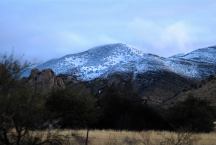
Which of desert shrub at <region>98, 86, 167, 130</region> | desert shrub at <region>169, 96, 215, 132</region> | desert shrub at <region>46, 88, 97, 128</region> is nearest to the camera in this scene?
desert shrub at <region>46, 88, 97, 128</region>

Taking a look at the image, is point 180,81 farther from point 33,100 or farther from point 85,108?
point 33,100

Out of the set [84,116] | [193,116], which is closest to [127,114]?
[84,116]

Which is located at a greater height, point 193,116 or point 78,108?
point 78,108

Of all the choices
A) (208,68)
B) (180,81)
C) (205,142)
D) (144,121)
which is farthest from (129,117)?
(208,68)

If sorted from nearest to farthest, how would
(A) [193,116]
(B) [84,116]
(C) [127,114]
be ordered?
(B) [84,116], (C) [127,114], (A) [193,116]

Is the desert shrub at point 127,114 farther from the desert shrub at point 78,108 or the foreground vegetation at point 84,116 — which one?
the desert shrub at point 78,108

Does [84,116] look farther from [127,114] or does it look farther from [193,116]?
[193,116]

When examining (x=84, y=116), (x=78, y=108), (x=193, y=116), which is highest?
(x=78, y=108)

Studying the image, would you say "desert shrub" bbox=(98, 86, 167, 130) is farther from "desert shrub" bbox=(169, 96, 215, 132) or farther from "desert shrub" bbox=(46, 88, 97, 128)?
"desert shrub" bbox=(46, 88, 97, 128)

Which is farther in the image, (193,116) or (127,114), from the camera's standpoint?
(193,116)

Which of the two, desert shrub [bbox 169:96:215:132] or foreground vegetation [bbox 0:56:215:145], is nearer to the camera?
foreground vegetation [bbox 0:56:215:145]

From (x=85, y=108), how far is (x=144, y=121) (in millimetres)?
7520

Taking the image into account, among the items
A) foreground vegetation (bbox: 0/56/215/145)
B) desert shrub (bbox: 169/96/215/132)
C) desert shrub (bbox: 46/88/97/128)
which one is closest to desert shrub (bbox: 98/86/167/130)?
foreground vegetation (bbox: 0/56/215/145)

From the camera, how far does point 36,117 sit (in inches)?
692
